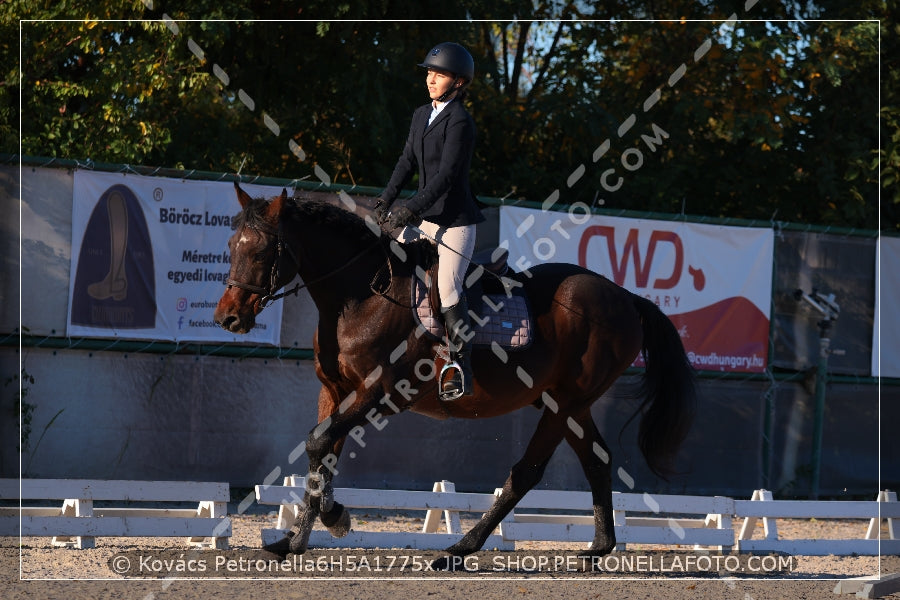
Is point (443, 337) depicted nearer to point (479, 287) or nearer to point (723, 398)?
point (479, 287)

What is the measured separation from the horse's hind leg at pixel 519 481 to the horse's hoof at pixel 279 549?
1.14m

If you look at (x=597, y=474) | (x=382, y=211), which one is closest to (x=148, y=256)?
(x=382, y=211)

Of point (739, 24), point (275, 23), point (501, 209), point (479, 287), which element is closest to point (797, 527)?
point (501, 209)

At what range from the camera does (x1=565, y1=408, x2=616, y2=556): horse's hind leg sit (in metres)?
7.32

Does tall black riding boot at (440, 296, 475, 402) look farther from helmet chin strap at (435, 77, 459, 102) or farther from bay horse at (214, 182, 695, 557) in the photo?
helmet chin strap at (435, 77, 459, 102)

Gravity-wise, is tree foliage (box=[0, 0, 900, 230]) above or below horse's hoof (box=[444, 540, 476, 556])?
above

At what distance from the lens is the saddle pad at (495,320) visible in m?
6.54

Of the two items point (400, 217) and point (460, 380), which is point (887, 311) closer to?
point (460, 380)

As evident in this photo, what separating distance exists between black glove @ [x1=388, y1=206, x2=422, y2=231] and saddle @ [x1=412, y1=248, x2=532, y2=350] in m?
0.41

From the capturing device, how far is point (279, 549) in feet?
20.5

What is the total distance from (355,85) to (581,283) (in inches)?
251

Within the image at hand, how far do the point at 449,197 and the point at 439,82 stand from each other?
0.69 meters

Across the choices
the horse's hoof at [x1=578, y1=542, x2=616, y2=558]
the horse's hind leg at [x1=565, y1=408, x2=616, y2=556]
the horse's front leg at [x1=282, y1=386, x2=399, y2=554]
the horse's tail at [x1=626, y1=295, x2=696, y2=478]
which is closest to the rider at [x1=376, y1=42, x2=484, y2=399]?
the horse's front leg at [x1=282, y1=386, x2=399, y2=554]

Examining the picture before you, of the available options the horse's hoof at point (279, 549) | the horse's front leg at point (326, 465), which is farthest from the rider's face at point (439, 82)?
the horse's hoof at point (279, 549)
